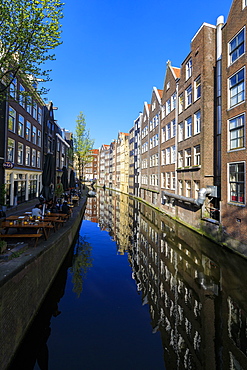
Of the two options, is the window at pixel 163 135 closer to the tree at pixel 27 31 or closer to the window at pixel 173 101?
the window at pixel 173 101

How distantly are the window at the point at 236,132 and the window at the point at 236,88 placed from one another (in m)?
1.09

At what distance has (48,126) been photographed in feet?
124

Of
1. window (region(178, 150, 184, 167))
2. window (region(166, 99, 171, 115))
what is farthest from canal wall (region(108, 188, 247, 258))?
window (region(166, 99, 171, 115))

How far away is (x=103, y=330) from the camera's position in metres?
6.48

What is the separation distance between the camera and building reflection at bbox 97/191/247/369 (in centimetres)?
566

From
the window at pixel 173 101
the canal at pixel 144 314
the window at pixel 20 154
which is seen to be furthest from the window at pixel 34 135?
the canal at pixel 144 314

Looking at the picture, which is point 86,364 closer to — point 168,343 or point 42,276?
point 168,343

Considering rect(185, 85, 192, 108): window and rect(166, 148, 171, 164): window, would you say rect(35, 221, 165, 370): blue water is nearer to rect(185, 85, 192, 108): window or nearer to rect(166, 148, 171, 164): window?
rect(185, 85, 192, 108): window

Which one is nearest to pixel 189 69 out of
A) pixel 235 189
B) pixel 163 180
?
pixel 163 180

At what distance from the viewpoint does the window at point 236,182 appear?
12.8 m

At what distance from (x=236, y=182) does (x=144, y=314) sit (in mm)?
9811

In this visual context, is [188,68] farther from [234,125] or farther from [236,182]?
[236,182]

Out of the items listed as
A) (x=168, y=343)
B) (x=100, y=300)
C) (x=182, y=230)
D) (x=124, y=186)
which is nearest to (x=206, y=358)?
(x=168, y=343)

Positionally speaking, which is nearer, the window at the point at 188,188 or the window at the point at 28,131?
the window at the point at 188,188
